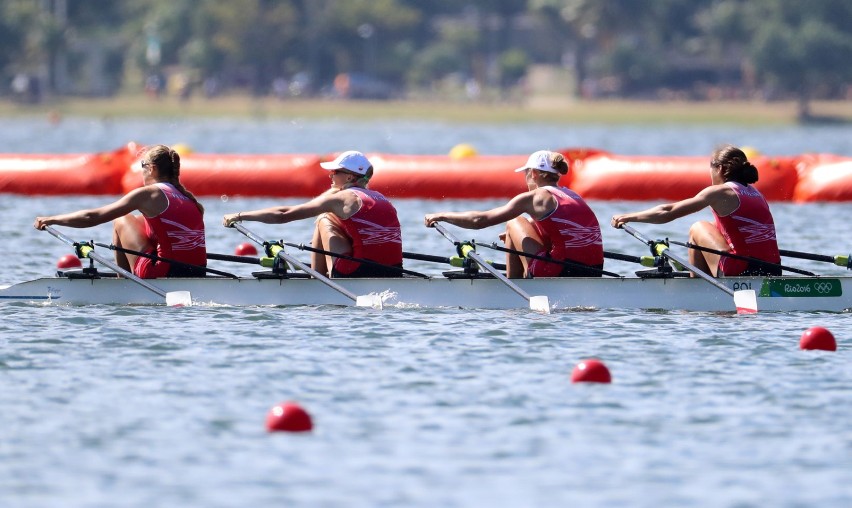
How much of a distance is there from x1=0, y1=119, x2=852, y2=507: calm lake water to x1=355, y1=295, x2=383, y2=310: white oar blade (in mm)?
213

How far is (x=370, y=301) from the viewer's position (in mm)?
17000

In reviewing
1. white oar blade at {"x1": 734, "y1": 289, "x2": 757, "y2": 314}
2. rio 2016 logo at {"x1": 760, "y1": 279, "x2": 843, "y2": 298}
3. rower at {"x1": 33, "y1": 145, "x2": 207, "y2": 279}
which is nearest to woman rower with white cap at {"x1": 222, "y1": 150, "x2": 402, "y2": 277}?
rower at {"x1": 33, "y1": 145, "x2": 207, "y2": 279}

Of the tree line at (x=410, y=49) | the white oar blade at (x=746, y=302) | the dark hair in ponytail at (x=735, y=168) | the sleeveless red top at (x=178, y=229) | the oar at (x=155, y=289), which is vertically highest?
the tree line at (x=410, y=49)

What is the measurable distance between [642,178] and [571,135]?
54.5 meters

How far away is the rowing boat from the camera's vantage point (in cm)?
1695

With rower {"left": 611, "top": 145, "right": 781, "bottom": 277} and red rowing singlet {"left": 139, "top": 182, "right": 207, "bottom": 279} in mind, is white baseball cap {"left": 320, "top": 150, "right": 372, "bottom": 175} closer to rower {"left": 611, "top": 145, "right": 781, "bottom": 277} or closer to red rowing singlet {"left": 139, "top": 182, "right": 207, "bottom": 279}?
red rowing singlet {"left": 139, "top": 182, "right": 207, "bottom": 279}

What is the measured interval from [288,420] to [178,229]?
19.3ft

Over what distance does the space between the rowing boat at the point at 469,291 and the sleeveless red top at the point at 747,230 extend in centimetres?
21

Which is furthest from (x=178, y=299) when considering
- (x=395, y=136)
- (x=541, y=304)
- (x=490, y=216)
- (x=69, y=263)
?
(x=395, y=136)

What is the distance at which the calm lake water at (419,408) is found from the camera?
10.4m

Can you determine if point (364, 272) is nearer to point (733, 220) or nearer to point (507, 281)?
point (507, 281)

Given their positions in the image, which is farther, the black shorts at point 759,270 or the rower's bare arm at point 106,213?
the black shorts at point 759,270

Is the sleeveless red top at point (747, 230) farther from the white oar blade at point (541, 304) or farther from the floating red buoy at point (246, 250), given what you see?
the floating red buoy at point (246, 250)

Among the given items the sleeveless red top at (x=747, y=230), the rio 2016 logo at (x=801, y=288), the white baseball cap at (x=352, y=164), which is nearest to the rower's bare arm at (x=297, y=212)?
the white baseball cap at (x=352, y=164)
